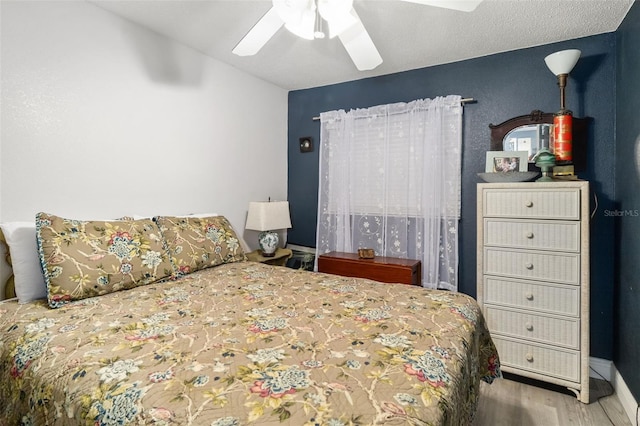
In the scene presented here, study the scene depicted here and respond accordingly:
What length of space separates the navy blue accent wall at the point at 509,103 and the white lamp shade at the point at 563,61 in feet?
0.84

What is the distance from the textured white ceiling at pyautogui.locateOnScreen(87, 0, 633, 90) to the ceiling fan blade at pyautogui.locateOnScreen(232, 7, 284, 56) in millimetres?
375

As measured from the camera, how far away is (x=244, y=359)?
1.05 m

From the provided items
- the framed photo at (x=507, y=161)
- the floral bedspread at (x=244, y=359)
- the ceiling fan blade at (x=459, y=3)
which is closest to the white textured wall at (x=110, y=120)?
the floral bedspread at (x=244, y=359)

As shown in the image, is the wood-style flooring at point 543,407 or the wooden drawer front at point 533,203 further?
the wooden drawer front at point 533,203

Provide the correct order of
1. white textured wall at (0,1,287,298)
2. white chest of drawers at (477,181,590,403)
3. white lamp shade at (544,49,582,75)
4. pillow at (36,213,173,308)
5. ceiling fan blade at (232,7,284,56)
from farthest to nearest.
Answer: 1. white lamp shade at (544,49,582,75)
2. white chest of drawers at (477,181,590,403)
3. white textured wall at (0,1,287,298)
4. ceiling fan blade at (232,7,284,56)
5. pillow at (36,213,173,308)

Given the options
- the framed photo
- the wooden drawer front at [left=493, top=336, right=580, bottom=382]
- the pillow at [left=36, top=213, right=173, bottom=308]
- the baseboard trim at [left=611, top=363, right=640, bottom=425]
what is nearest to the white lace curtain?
the framed photo

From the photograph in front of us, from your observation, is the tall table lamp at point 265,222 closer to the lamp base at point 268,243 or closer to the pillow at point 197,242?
the lamp base at point 268,243

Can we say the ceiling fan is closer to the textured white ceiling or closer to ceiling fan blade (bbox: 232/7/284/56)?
ceiling fan blade (bbox: 232/7/284/56)

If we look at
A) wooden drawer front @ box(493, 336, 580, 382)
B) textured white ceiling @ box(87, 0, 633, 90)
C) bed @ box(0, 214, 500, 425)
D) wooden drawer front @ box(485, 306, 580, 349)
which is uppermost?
textured white ceiling @ box(87, 0, 633, 90)

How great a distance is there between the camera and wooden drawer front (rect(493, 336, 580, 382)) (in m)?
2.09

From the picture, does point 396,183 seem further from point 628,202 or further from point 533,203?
point 628,202

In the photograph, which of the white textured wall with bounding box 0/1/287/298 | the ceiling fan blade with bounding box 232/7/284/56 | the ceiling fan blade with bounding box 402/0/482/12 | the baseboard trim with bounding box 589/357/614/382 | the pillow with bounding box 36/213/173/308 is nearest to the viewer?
the ceiling fan blade with bounding box 402/0/482/12

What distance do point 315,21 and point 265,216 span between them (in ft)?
5.86

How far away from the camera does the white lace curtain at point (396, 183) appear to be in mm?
2883
